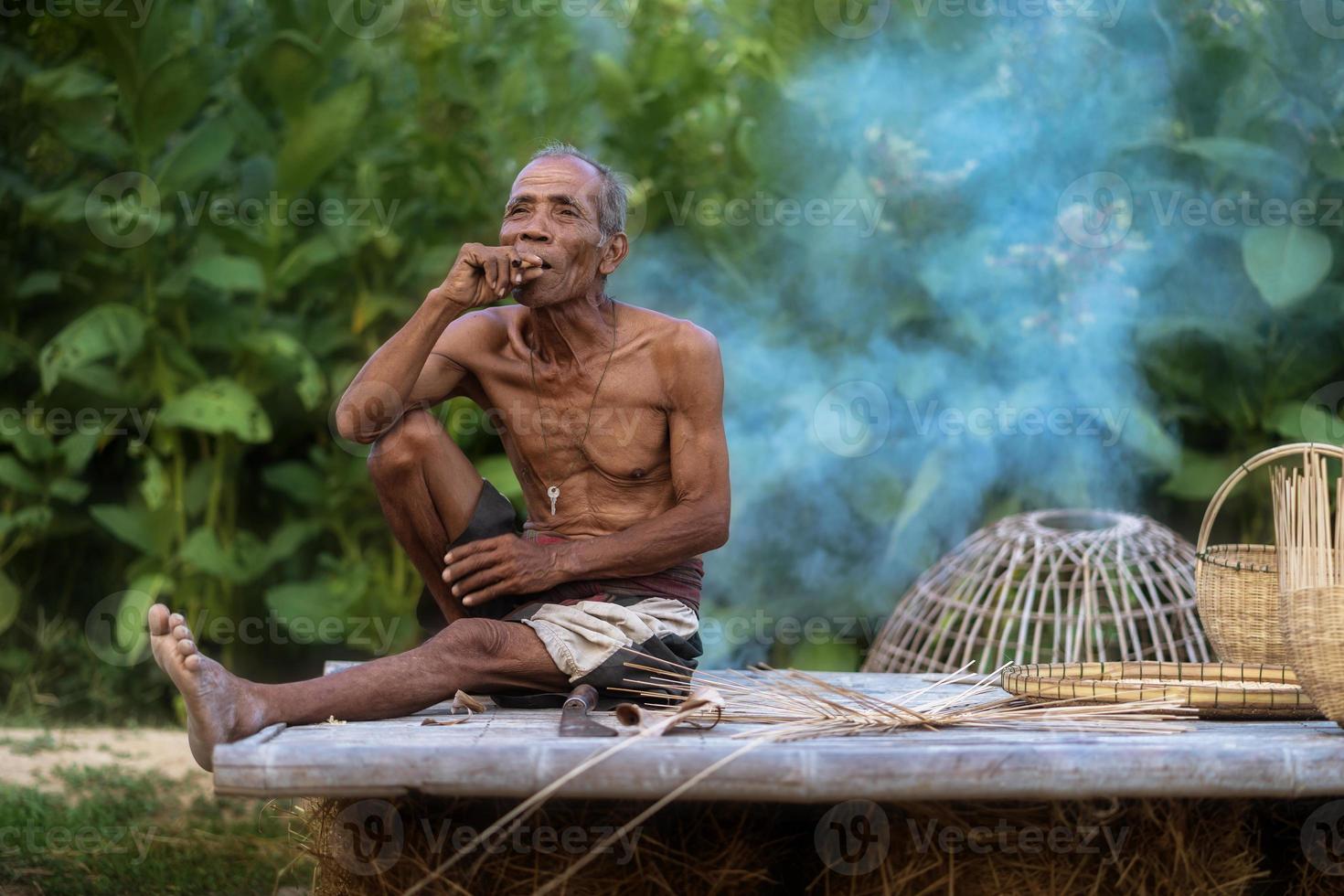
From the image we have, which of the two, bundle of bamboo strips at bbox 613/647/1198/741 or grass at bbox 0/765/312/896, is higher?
bundle of bamboo strips at bbox 613/647/1198/741

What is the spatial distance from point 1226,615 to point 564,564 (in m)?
1.65

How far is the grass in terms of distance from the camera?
144 inches

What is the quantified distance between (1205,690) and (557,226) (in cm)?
175

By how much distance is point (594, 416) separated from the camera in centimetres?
347

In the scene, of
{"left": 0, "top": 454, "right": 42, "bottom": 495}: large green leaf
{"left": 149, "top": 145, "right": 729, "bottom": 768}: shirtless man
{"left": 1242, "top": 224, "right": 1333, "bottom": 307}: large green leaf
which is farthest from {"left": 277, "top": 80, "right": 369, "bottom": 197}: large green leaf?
{"left": 1242, "top": 224, "right": 1333, "bottom": 307}: large green leaf

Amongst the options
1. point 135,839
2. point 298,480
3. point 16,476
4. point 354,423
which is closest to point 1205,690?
point 354,423

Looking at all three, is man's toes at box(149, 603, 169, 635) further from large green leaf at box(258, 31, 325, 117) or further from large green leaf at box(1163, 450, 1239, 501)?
large green leaf at box(1163, 450, 1239, 501)

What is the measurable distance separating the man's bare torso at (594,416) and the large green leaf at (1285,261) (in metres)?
2.64

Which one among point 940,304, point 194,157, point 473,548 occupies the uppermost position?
point 194,157

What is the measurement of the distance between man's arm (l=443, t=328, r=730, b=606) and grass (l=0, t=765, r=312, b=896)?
2.57 feet

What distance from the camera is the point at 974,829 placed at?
2.67 m

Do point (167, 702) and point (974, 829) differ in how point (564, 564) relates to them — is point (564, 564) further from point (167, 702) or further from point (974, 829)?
point (167, 702)

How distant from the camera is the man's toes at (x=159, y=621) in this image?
268 centimetres

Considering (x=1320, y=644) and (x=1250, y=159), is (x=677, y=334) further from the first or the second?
(x=1250, y=159)
